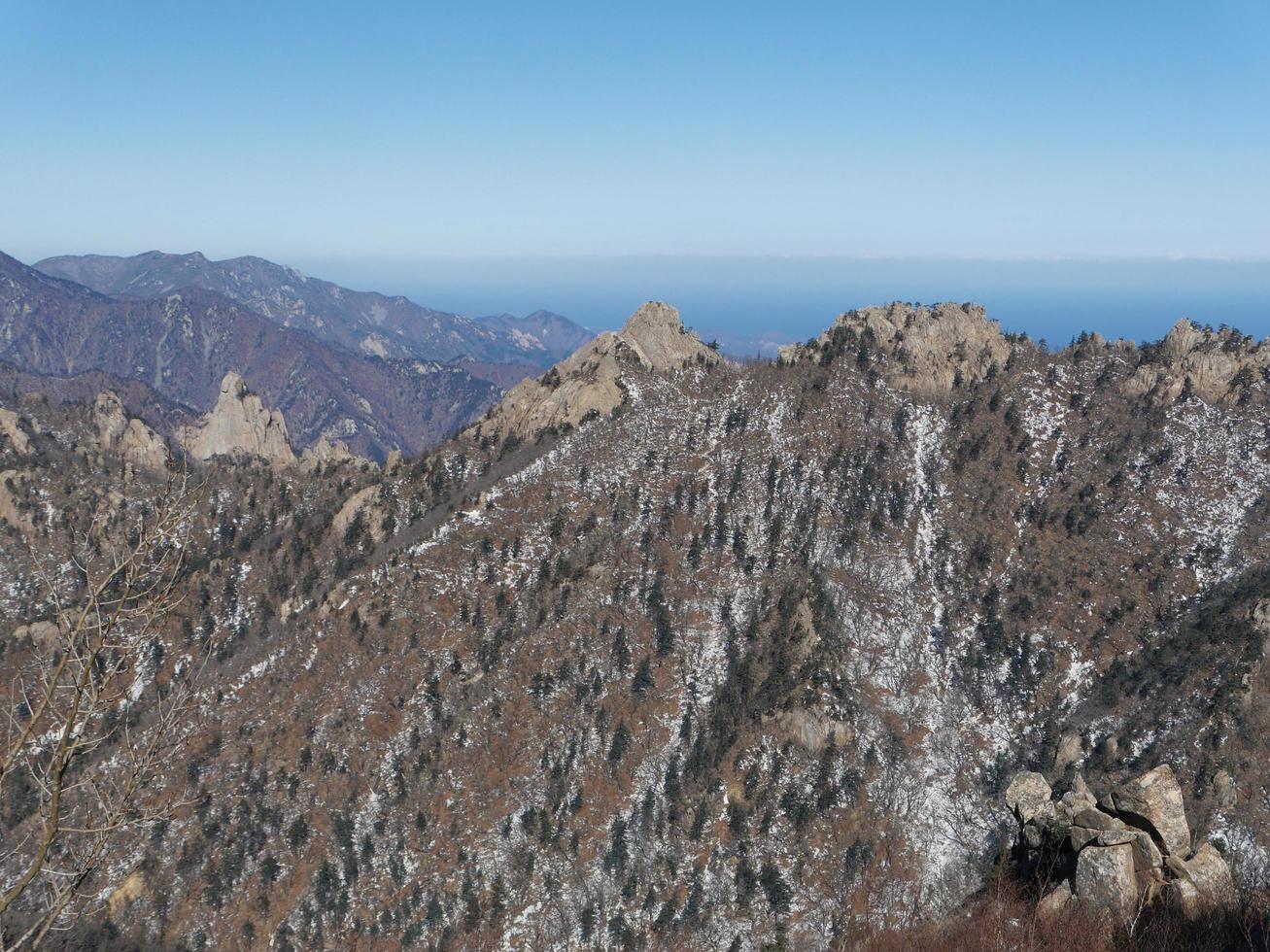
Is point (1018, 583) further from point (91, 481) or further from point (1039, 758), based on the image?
point (91, 481)

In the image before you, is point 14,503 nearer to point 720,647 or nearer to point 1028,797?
point 720,647

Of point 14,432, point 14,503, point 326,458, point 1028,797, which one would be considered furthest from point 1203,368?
point 14,432

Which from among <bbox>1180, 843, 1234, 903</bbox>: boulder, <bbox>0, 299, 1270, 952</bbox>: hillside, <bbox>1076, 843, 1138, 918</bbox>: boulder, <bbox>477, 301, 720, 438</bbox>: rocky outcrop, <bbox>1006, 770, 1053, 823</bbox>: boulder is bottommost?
<bbox>0, 299, 1270, 952</bbox>: hillside

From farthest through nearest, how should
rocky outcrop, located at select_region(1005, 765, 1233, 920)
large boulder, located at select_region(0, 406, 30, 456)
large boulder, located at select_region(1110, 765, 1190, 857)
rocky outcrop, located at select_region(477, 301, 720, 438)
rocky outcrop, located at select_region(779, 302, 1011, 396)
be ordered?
large boulder, located at select_region(0, 406, 30, 456)
rocky outcrop, located at select_region(477, 301, 720, 438)
rocky outcrop, located at select_region(779, 302, 1011, 396)
large boulder, located at select_region(1110, 765, 1190, 857)
rocky outcrop, located at select_region(1005, 765, 1233, 920)

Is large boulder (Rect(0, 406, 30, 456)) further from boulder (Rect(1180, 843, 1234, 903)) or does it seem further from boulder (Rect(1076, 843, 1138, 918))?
boulder (Rect(1180, 843, 1234, 903))

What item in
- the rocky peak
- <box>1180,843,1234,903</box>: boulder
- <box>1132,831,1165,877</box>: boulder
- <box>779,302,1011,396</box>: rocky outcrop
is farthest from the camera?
the rocky peak

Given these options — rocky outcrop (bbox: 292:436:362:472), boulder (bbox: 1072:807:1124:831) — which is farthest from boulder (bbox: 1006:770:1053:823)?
rocky outcrop (bbox: 292:436:362:472)

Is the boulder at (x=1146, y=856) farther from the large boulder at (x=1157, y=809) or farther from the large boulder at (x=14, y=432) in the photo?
the large boulder at (x=14, y=432)

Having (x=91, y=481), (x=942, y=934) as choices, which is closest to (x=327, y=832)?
(x=942, y=934)
